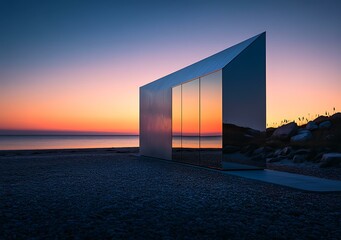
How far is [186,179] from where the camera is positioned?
26.7ft

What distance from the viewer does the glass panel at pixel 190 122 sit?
11016 mm

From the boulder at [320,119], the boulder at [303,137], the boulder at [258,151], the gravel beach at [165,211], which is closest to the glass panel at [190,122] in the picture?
the boulder at [258,151]

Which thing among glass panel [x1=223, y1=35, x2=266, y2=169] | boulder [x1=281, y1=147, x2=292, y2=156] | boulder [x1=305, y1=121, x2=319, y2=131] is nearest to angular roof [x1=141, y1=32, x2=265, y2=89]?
glass panel [x1=223, y1=35, x2=266, y2=169]

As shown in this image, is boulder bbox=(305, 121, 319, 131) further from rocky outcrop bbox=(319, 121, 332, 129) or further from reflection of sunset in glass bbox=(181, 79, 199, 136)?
reflection of sunset in glass bbox=(181, 79, 199, 136)

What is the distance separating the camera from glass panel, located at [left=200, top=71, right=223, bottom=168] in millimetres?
9406

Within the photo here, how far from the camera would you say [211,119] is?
9914mm

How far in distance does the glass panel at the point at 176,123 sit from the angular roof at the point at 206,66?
427 millimetres

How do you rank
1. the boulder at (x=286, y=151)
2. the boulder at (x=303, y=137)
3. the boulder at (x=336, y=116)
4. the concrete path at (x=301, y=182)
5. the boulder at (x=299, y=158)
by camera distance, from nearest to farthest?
1. the concrete path at (x=301, y=182)
2. the boulder at (x=299, y=158)
3. the boulder at (x=286, y=151)
4. the boulder at (x=303, y=137)
5. the boulder at (x=336, y=116)

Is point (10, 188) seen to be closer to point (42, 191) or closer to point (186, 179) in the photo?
point (42, 191)

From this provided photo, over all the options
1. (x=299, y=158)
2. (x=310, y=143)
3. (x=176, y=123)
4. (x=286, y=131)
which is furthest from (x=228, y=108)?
(x=286, y=131)

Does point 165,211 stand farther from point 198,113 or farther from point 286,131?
point 286,131

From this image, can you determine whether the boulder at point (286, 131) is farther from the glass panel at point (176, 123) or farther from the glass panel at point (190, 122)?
the glass panel at point (190, 122)

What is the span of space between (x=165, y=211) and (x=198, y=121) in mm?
6322

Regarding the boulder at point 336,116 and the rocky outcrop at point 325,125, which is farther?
the boulder at point 336,116
